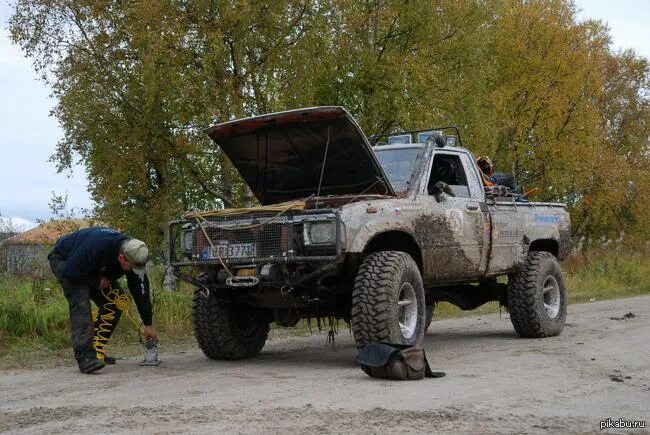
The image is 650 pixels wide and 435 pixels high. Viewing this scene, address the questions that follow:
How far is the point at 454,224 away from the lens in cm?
932

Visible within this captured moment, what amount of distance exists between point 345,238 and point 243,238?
3.62 feet

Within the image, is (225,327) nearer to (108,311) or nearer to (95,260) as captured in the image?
(108,311)

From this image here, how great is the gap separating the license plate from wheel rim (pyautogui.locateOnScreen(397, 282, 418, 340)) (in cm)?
149

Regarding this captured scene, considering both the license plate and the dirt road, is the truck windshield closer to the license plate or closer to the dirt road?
the license plate

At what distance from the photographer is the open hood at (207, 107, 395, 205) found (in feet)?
28.4

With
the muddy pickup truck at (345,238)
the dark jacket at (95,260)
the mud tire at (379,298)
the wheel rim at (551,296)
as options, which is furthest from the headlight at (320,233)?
the wheel rim at (551,296)

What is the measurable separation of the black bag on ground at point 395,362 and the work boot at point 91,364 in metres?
2.47

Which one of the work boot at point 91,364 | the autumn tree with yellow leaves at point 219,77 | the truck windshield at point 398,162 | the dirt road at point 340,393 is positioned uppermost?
the autumn tree with yellow leaves at point 219,77

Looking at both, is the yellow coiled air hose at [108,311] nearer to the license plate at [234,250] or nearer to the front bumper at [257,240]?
the front bumper at [257,240]

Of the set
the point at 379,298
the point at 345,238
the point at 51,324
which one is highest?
the point at 345,238

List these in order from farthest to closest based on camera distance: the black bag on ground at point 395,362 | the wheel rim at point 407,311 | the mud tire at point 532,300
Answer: the mud tire at point 532,300 < the wheel rim at point 407,311 < the black bag on ground at point 395,362

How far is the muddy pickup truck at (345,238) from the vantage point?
26.0 ft

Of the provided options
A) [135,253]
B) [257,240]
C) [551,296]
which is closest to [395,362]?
[257,240]

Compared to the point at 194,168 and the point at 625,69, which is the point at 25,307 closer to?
the point at 194,168
